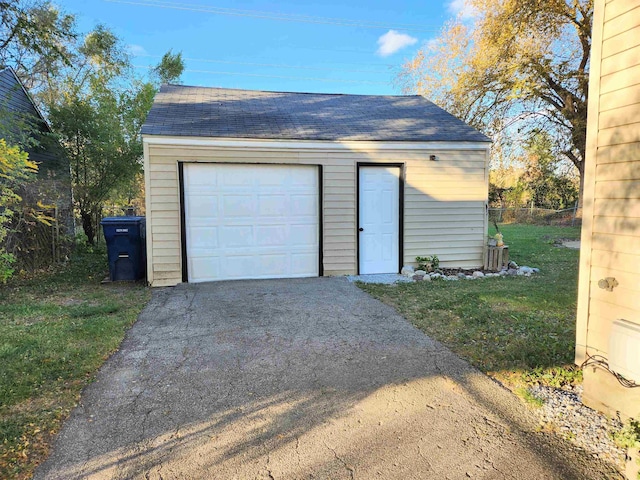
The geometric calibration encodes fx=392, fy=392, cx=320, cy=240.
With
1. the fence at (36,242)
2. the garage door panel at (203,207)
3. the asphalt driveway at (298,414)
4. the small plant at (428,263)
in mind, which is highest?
the garage door panel at (203,207)

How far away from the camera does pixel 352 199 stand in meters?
7.09

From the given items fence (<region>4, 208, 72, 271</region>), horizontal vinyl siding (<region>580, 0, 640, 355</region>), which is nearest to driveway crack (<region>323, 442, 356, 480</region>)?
horizontal vinyl siding (<region>580, 0, 640, 355</region>)

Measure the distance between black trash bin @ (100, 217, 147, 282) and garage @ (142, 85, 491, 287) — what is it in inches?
18.9

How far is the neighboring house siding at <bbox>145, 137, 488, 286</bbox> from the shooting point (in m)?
6.38

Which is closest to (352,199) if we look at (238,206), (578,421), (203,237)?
(238,206)

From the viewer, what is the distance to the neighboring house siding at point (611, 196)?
7.50 ft

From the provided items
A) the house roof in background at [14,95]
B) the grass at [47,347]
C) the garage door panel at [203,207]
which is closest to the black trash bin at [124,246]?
the grass at [47,347]

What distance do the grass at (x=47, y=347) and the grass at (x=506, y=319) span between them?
121 inches

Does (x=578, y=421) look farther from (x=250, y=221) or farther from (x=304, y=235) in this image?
(x=250, y=221)

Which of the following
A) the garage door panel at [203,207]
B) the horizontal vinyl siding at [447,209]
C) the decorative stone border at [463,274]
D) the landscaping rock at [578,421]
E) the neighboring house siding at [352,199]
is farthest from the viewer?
the horizontal vinyl siding at [447,209]

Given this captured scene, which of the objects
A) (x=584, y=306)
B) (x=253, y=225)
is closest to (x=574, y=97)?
(x=253, y=225)

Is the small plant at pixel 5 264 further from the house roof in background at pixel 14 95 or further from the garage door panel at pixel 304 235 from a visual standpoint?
the house roof in background at pixel 14 95

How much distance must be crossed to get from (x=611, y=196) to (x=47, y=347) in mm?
4598

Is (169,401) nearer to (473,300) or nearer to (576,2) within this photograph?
(473,300)
